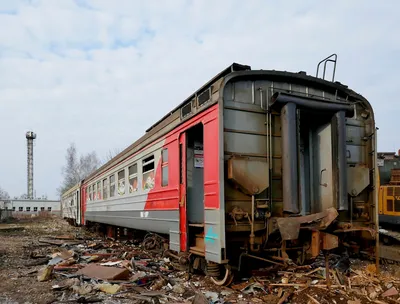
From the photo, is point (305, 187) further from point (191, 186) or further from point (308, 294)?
point (191, 186)

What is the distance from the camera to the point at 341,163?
221 inches

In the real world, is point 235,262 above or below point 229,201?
below

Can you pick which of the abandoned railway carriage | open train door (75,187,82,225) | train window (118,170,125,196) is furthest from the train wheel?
open train door (75,187,82,225)

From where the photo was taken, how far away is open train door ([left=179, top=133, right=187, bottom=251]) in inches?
253

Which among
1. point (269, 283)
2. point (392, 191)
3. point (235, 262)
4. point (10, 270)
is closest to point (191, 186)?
point (235, 262)

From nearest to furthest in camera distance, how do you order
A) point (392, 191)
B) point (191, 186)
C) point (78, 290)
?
1. point (78, 290)
2. point (191, 186)
3. point (392, 191)

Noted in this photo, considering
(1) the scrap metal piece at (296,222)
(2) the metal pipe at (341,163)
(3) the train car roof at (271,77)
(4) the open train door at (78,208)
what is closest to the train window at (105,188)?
(3) the train car roof at (271,77)

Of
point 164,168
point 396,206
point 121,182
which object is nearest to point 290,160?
point 164,168

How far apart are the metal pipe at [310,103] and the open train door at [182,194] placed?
1.83 metres

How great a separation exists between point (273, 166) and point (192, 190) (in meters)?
2.04

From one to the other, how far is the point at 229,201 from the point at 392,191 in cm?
907

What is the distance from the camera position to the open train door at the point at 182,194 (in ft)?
21.1

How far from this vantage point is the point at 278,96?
5.40 metres

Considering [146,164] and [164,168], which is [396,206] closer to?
[146,164]
